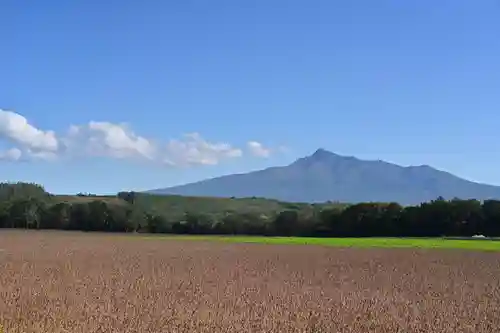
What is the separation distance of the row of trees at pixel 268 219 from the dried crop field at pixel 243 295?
46772 millimetres

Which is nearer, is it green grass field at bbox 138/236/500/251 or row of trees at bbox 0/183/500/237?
green grass field at bbox 138/236/500/251

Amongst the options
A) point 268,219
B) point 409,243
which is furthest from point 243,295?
point 268,219

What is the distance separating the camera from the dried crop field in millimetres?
16344

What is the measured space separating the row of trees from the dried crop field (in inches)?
1841

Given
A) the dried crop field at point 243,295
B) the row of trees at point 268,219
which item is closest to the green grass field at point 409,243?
the row of trees at point 268,219

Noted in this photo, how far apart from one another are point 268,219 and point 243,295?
251ft

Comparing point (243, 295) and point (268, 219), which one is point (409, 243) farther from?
point (243, 295)

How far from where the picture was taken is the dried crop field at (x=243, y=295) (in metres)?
16.3

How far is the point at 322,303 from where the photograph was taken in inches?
811

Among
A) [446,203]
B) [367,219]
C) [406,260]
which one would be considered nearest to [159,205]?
[367,219]

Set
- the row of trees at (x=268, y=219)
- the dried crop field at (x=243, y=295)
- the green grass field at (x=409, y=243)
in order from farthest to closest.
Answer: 1. the row of trees at (x=268, y=219)
2. the green grass field at (x=409, y=243)
3. the dried crop field at (x=243, y=295)

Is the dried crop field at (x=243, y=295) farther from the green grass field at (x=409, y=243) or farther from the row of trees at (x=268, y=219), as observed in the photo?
the row of trees at (x=268, y=219)

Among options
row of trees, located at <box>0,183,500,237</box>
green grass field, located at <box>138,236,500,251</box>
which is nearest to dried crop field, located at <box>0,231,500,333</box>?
green grass field, located at <box>138,236,500,251</box>

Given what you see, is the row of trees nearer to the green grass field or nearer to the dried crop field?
the green grass field
